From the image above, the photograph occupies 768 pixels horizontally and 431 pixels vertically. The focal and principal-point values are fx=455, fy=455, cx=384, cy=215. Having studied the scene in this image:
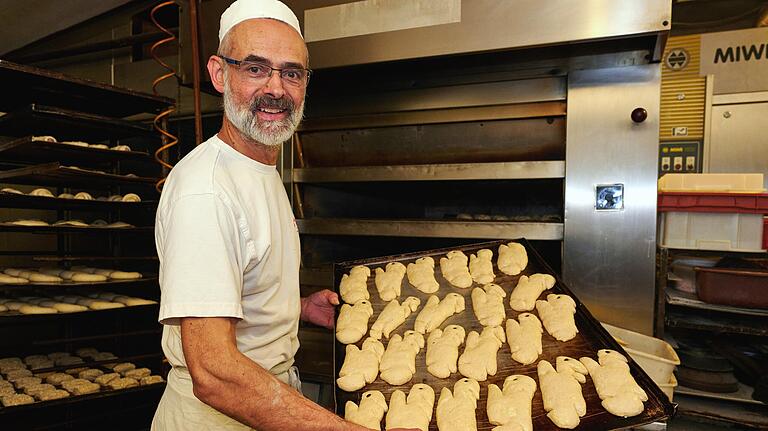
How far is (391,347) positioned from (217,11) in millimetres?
1976

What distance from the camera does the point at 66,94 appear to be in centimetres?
255

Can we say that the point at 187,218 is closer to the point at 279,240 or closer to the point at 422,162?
the point at 279,240

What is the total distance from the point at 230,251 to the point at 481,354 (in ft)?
2.71

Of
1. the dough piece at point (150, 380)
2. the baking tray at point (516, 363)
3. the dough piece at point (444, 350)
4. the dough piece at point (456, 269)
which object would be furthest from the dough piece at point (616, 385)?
the dough piece at point (150, 380)

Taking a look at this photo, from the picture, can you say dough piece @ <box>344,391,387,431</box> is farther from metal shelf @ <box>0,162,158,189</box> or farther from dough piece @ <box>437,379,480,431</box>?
metal shelf @ <box>0,162,158,189</box>

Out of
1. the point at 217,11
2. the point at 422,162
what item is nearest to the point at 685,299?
the point at 422,162

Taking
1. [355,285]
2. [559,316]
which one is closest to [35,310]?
[355,285]

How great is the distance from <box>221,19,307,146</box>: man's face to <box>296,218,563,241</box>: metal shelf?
1182mm

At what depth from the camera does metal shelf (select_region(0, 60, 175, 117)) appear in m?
2.25

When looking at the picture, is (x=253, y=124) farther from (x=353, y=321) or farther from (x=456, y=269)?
(x=456, y=269)

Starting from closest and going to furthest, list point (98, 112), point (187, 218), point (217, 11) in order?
point (187, 218), point (217, 11), point (98, 112)

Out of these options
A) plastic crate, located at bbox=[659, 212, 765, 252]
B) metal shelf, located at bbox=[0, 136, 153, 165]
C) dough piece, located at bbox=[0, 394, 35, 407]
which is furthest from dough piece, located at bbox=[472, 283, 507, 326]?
dough piece, located at bbox=[0, 394, 35, 407]

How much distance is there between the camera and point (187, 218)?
3.52ft

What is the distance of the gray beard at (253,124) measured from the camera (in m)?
1.27
